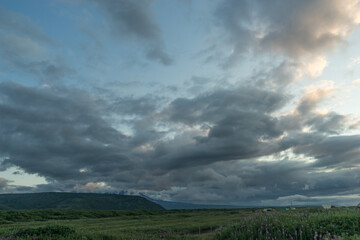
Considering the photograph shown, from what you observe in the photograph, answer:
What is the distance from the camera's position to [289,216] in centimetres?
1798

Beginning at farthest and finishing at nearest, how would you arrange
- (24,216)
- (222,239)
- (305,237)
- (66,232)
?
(24,216) < (66,232) < (222,239) < (305,237)

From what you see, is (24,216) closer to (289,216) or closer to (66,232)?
(66,232)

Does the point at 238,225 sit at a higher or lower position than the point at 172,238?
higher

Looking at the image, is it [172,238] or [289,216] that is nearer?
[289,216]

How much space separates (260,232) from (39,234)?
15.7m

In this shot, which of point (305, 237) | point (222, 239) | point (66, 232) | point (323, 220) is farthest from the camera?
point (66, 232)

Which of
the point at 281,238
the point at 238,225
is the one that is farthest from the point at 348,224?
the point at 238,225

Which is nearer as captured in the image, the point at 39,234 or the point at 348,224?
the point at 348,224

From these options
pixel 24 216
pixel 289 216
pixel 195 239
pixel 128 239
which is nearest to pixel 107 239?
pixel 128 239

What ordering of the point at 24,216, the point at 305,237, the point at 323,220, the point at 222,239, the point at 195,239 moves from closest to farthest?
1. the point at 305,237
2. the point at 323,220
3. the point at 222,239
4. the point at 195,239
5. the point at 24,216

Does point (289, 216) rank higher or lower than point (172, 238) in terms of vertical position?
higher

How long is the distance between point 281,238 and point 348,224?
3.74 m

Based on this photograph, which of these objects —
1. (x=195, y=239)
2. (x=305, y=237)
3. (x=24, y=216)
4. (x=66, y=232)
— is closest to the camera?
(x=305, y=237)

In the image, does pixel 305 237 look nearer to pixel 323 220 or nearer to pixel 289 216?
pixel 323 220
